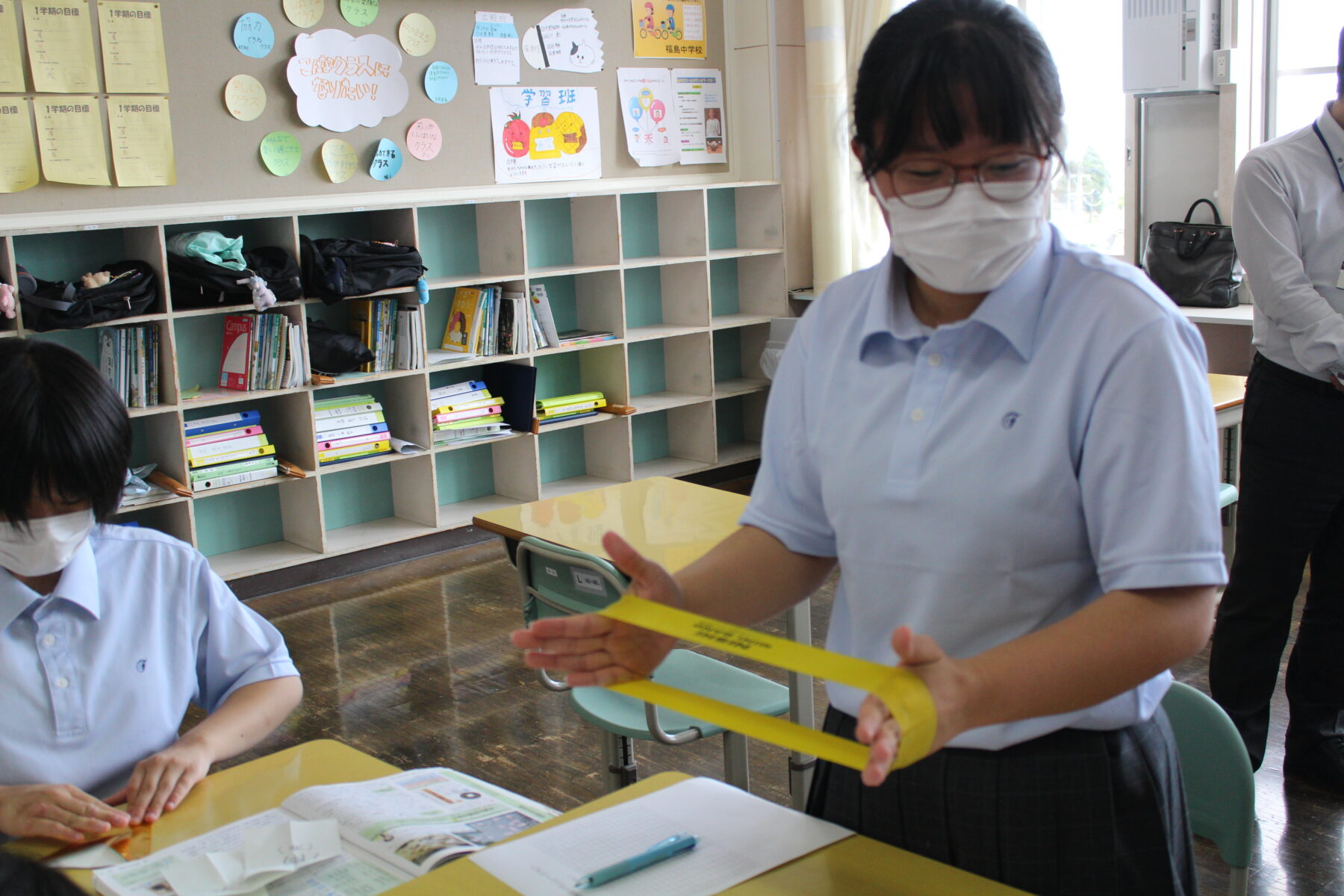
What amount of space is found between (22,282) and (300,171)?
3.75 ft

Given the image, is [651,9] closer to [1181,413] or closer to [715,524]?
[715,524]

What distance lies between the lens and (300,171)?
4734 millimetres

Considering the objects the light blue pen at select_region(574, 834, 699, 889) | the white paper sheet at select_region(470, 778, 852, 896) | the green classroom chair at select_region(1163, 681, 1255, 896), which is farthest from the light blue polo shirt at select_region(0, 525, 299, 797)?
the green classroom chair at select_region(1163, 681, 1255, 896)

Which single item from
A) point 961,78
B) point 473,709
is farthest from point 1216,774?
point 473,709

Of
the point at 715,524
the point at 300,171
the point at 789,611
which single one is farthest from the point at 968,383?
the point at 300,171

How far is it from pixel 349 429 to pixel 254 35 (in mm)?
1483

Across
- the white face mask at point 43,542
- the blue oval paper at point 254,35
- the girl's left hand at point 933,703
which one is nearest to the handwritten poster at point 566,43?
the blue oval paper at point 254,35

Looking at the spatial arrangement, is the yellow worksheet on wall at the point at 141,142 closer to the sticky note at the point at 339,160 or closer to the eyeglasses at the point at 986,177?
the sticky note at the point at 339,160

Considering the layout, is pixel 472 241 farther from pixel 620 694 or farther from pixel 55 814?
pixel 55 814

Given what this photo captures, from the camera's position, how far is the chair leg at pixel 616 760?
8.29 ft

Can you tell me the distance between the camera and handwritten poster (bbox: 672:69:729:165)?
5875 mm

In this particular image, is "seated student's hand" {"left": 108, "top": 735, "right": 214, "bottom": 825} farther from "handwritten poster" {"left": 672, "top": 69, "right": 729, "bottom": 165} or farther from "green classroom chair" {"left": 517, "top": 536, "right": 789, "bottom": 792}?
"handwritten poster" {"left": 672, "top": 69, "right": 729, "bottom": 165}

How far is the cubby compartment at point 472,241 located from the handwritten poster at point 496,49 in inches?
21.4

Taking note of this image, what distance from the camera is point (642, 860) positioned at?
1133mm
